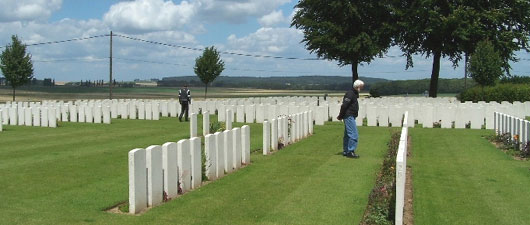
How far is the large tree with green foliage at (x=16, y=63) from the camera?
1668 inches

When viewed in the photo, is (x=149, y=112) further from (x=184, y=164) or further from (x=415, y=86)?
(x=415, y=86)

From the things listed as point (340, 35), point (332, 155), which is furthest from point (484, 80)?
point (332, 155)

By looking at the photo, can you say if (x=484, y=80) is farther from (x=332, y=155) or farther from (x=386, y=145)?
(x=332, y=155)

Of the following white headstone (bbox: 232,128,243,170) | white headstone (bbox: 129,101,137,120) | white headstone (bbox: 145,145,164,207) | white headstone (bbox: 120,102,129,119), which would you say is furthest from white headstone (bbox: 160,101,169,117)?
white headstone (bbox: 145,145,164,207)

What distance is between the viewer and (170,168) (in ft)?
26.7

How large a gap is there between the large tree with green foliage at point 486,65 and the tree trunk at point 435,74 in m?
8.64

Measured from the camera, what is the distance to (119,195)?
8.41 metres

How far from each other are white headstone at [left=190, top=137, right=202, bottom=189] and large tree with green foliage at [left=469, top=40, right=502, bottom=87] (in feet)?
102

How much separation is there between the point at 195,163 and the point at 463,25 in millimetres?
37321

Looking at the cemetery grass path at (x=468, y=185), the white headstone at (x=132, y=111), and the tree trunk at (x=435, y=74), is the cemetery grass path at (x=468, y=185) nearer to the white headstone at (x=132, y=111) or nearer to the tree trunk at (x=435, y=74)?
the white headstone at (x=132, y=111)

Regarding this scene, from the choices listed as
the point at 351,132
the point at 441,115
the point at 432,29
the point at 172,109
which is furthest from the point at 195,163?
the point at 432,29

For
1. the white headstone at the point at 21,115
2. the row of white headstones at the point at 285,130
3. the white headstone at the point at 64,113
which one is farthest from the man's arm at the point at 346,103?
the white headstone at the point at 64,113

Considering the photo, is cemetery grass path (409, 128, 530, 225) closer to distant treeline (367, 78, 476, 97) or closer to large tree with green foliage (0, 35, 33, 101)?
large tree with green foliage (0, 35, 33, 101)

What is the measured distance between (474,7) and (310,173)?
37.4m
